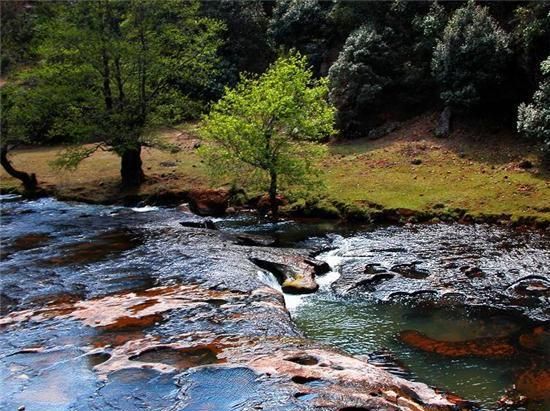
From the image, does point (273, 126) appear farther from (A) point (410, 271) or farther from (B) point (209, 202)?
(A) point (410, 271)

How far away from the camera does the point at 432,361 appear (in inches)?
622

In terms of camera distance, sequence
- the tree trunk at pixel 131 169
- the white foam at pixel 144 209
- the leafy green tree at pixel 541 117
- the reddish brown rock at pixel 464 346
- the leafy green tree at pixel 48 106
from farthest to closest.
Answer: the tree trunk at pixel 131 169, the leafy green tree at pixel 48 106, the white foam at pixel 144 209, the leafy green tree at pixel 541 117, the reddish brown rock at pixel 464 346

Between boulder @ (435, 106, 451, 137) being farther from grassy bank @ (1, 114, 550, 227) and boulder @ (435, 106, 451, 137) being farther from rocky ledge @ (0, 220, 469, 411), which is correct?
rocky ledge @ (0, 220, 469, 411)

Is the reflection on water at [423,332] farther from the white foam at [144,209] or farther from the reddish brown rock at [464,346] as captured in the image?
the white foam at [144,209]

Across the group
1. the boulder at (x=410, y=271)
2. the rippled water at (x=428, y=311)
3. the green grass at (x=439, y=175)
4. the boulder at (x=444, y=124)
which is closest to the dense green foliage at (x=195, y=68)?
the boulder at (x=444, y=124)

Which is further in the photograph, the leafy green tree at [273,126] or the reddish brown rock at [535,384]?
the leafy green tree at [273,126]

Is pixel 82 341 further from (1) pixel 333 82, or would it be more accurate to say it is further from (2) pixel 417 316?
Answer: (1) pixel 333 82

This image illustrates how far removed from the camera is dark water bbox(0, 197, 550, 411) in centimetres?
1380

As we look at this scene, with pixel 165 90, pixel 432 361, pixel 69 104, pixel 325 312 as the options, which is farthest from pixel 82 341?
pixel 165 90

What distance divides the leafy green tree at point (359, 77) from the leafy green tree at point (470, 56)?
4.99 m

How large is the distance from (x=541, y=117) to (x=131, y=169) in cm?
2497

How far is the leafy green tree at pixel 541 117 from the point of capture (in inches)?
1174

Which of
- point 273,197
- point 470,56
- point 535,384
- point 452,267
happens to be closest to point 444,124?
point 470,56

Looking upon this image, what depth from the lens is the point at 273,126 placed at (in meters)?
28.3
